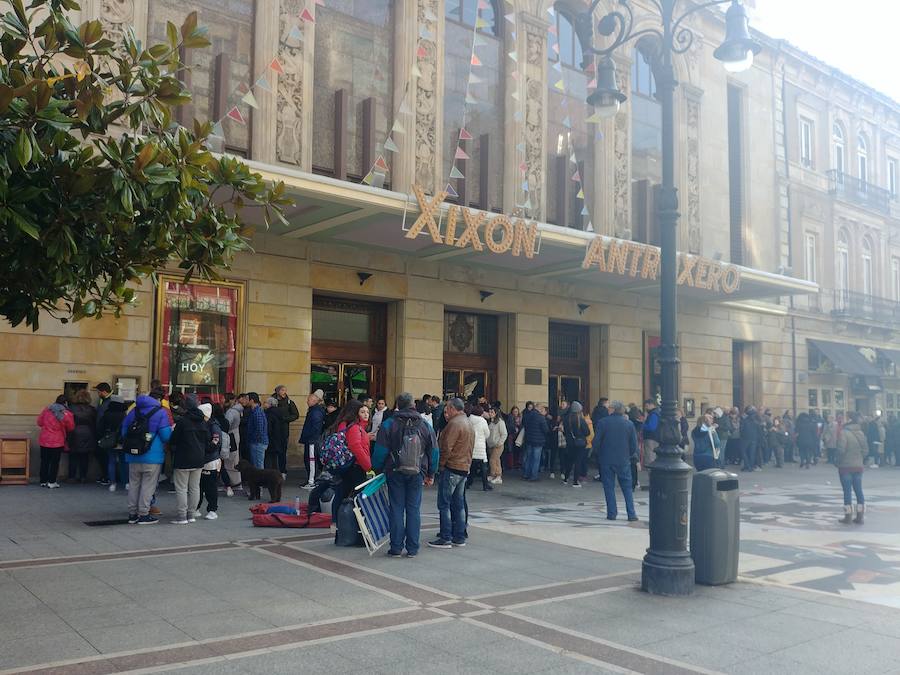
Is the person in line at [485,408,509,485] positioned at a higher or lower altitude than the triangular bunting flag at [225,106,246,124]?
lower

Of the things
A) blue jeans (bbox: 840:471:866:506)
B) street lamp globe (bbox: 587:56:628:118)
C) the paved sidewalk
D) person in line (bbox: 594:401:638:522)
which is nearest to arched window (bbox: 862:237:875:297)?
blue jeans (bbox: 840:471:866:506)

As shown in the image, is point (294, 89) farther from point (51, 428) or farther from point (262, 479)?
point (262, 479)

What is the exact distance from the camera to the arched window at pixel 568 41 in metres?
23.5

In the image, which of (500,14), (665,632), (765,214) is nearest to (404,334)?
(500,14)

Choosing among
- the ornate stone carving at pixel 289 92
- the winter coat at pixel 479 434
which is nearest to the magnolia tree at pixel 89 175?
the winter coat at pixel 479 434

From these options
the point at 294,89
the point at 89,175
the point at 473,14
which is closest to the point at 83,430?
the point at 294,89

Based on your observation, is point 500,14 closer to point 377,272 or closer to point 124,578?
point 377,272

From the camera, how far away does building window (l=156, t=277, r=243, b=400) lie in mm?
16438

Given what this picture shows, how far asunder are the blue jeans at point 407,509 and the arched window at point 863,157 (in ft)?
109

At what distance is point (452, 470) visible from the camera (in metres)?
9.37

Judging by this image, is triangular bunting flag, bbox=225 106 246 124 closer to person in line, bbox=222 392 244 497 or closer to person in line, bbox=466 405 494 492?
person in line, bbox=222 392 244 497

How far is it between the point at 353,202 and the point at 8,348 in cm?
685

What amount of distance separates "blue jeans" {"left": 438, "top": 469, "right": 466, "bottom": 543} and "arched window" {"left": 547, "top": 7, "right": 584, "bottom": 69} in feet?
56.6

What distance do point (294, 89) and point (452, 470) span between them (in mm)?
11198
